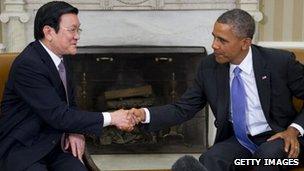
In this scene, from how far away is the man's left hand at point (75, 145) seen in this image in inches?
87.6

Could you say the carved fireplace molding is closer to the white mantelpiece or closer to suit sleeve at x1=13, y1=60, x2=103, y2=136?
the white mantelpiece

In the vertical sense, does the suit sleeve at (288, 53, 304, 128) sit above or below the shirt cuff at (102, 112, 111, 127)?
above

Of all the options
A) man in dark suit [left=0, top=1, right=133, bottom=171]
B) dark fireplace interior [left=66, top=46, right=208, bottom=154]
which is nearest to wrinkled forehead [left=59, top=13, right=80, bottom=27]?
man in dark suit [left=0, top=1, right=133, bottom=171]

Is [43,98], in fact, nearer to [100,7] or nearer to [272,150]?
[272,150]

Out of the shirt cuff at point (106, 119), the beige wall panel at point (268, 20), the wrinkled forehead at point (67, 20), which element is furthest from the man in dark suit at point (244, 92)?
the beige wall panel at point (268, 20)

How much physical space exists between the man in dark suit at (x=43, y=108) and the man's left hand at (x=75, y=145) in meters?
0.03

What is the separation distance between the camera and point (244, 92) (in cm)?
230

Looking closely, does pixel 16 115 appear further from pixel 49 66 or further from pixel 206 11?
pixel 206 11

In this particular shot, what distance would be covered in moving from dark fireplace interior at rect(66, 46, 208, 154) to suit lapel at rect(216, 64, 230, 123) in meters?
1.41

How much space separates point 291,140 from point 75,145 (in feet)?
2.96

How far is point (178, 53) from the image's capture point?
377 cm

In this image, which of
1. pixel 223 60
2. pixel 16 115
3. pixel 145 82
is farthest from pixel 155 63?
pixel 16 115

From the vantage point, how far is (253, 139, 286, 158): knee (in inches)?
82.9

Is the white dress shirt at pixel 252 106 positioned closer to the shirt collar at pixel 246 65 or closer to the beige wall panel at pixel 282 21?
the shirt collar at pixel 246 65
